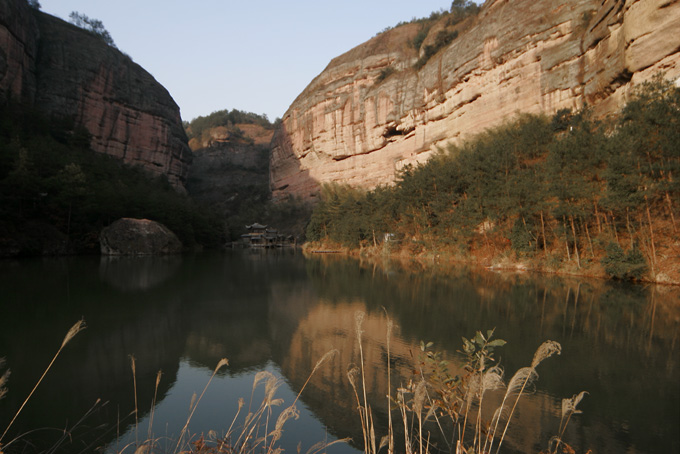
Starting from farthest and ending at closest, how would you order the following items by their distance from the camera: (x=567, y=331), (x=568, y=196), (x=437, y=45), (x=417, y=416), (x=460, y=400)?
(x=437, y=45), (x=568, y=196), (x=567, y=331), (x=417, y=416), (x=460, y=400)

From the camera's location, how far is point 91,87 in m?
47.7

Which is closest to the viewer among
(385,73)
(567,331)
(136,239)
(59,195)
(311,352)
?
(311,352)

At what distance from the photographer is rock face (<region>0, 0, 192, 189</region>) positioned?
38.7 m

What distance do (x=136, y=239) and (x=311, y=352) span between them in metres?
29.0

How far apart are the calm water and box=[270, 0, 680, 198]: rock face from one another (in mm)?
13584

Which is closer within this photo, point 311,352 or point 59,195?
point 311,352

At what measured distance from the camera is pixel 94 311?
836 cm

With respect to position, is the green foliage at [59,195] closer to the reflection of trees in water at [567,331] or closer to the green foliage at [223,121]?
the reflection of trees in water at [567,331]

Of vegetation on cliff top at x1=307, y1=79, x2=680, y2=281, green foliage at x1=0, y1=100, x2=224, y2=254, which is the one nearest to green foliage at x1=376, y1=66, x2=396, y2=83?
vegetation on cliff top at x1=307, y1=79, x2=680, y2=281

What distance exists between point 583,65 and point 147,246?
33691mm

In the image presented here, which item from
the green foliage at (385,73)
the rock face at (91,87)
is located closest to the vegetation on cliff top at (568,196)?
the green foliage at (385,73)

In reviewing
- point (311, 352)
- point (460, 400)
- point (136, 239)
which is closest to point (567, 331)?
point (311, 352)

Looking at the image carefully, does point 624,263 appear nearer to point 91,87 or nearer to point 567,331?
point 567,331

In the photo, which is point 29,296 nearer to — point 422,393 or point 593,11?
point 422,393
